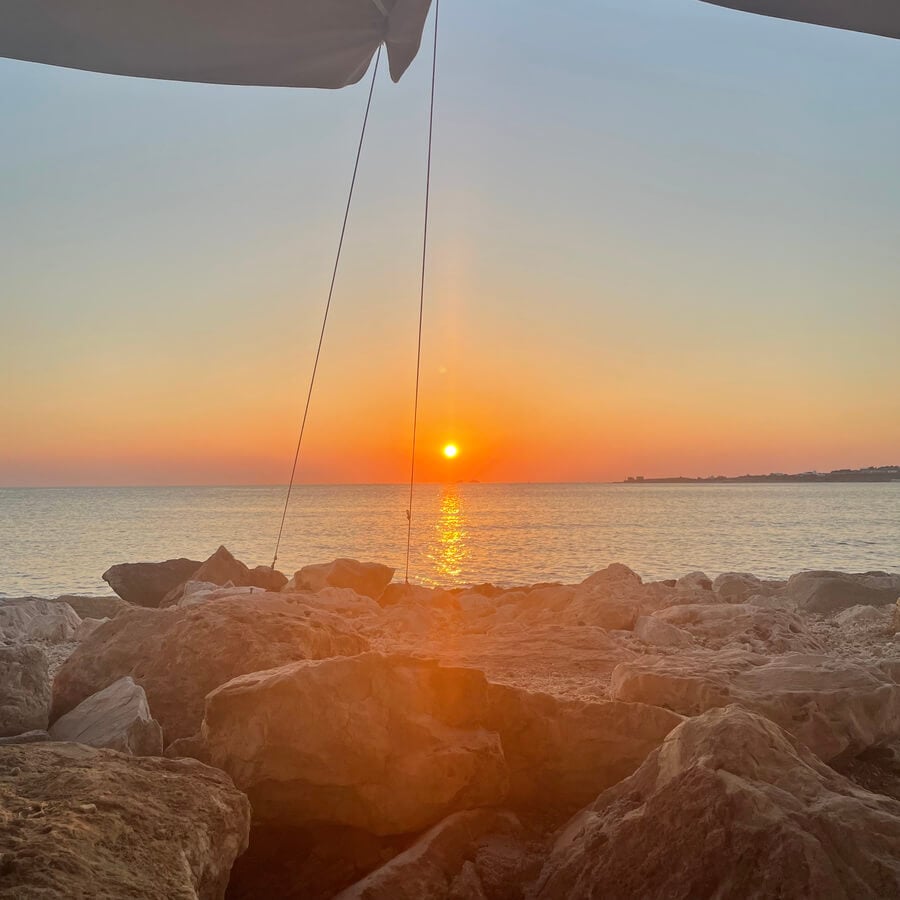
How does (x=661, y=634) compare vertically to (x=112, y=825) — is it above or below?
below

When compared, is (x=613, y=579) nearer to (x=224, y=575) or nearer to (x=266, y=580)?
(x=266, y=580)

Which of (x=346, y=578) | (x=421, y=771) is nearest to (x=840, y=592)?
(x=346, y=578)

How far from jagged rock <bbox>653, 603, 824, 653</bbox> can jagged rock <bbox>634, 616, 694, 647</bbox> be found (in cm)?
14

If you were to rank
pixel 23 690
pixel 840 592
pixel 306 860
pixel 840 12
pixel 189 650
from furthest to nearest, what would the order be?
pixel 840 592
pixel 189 650
pixel 23 690
pixel 306 860
pixel 840 12

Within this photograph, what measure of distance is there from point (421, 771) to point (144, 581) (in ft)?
26.3

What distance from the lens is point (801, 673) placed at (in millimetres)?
3389

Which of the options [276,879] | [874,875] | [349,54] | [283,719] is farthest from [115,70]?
[874,875]

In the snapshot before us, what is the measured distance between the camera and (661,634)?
524 centimetres

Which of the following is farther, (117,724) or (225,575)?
(225,575)

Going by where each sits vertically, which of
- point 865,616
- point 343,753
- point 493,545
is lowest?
point 493,545

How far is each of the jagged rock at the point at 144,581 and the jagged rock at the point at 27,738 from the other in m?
6.82

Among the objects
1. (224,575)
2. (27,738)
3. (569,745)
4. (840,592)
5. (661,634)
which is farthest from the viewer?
(224,575)

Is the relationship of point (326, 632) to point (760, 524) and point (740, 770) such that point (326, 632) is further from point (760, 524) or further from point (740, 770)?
point (760, 524)

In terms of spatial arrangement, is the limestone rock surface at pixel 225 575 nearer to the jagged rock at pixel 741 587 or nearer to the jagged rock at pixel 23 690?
the jagged rock at pixel 23 690
